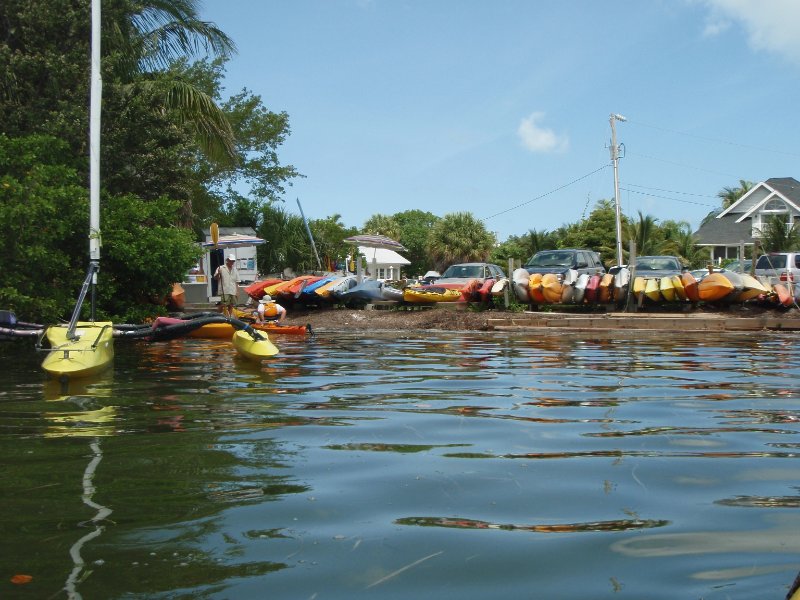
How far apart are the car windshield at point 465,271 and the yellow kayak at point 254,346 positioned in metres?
13.6

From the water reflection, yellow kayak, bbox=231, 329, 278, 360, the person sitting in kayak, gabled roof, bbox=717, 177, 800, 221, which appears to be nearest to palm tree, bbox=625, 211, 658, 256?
gabled roof, bbox=717, 177, 800, 221

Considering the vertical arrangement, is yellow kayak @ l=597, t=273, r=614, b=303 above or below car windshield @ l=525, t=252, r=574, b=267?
below

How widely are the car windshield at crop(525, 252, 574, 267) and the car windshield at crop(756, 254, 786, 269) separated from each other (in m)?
6.93

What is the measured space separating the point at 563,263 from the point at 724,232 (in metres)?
29.3

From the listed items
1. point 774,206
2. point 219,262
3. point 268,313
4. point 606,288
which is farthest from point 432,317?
point 774,206

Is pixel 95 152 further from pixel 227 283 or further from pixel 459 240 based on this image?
pixel 459 240

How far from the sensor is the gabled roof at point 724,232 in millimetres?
47469

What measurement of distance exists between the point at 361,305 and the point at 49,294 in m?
10.9

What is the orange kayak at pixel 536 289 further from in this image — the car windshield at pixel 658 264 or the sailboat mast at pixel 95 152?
the sailboat mast at pixel 95 152

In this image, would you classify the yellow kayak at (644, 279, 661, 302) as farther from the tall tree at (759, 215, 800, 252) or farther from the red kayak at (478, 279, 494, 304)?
the tall tree at (759, 215, 800, 252)

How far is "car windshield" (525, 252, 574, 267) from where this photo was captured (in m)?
23.9

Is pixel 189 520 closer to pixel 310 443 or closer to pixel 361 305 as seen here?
pixel 310 443

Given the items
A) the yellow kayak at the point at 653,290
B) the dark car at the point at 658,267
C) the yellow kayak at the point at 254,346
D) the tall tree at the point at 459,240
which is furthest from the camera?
the tall tree at the point at 459,240

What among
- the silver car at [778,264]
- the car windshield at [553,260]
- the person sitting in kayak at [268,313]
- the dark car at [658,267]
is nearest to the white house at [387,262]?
the silver car at [778,264]
